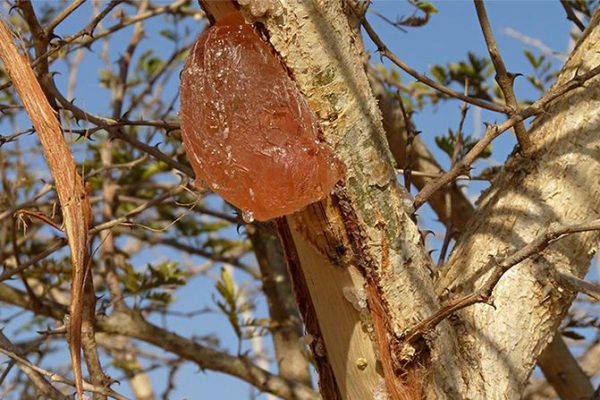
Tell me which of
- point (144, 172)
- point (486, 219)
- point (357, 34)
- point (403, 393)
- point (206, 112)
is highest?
point (144, 172)

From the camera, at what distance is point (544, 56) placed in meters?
3.03

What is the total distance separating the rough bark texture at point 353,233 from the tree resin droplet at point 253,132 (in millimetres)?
33

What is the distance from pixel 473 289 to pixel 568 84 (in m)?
0.41

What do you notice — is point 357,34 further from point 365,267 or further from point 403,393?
point 403,393

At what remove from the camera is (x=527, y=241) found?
164 cm

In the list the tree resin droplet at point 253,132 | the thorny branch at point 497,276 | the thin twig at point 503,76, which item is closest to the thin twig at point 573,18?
the thin twig at point 503,76

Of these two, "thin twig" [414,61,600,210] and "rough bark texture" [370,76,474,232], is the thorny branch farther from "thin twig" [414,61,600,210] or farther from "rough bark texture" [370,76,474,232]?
"rough bark texture" [370,76,474,232]

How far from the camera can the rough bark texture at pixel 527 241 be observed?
62.7 inches

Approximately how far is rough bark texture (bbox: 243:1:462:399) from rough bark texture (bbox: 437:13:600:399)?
0.32ft

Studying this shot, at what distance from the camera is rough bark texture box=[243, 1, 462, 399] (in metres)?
1.41

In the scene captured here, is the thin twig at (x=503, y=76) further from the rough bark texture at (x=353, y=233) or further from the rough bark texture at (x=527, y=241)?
the rough bark texture at (x=353, y=233)

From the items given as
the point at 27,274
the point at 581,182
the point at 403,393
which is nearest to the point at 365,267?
the point at 403,393

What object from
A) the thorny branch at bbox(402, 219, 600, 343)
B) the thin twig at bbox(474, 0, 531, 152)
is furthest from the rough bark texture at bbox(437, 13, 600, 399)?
the thorny branch at bbox(402, 219, 600, 343)

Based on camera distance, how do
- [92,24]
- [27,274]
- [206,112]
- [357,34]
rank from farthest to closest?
[27,274]
[92,24]
[357,34]
[206,112]
